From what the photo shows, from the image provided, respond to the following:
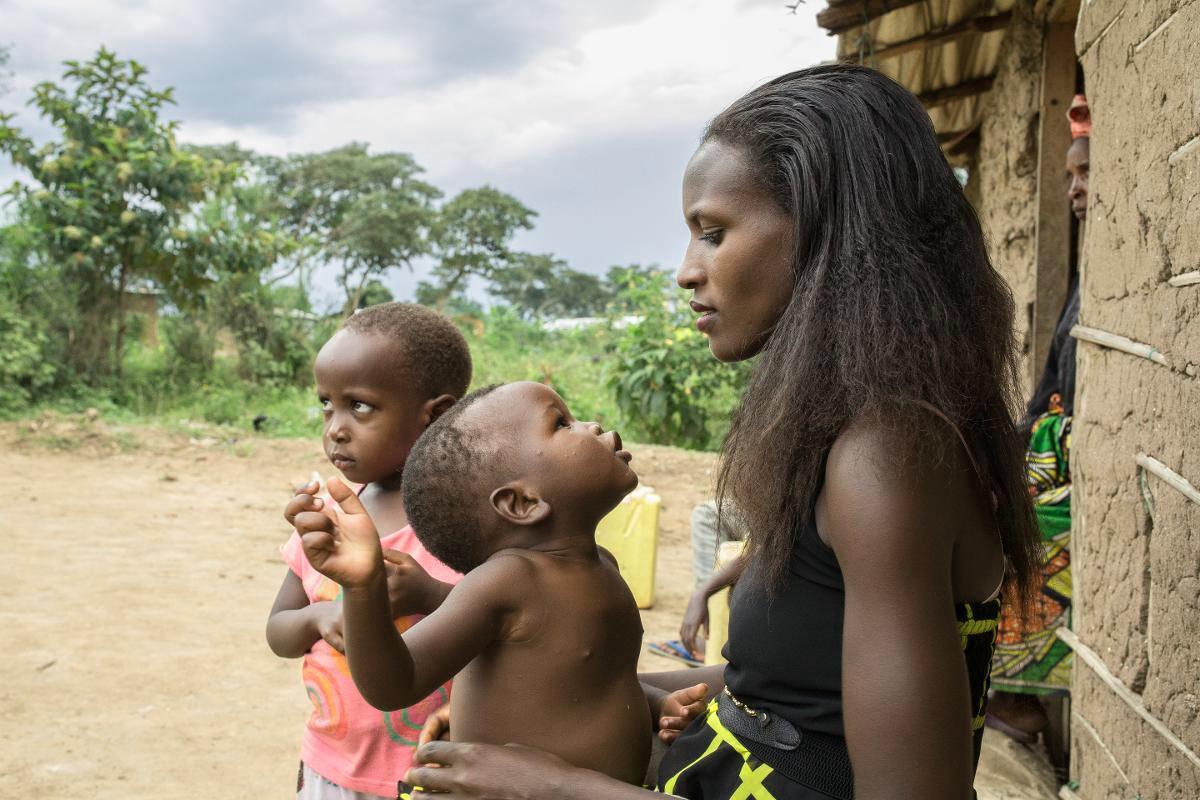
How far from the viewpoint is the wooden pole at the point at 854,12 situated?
155 inches

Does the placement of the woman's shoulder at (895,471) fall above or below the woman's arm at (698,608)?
above

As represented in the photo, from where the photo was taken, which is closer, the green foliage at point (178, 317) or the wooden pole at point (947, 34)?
the wooden pole at point (947, 34)

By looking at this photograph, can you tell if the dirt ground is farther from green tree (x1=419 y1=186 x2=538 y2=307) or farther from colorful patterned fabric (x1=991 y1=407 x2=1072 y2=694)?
green tree (x1=419 y1=186 x2=538 y2=307)

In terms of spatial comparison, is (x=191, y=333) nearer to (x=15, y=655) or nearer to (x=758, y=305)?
(x=15, y=655)

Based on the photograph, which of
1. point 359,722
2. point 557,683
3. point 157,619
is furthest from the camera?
point 157,619

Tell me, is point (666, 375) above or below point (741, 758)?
above

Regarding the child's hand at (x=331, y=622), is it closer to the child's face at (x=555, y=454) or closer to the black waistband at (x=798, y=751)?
the child's face at (x=555, y=454)

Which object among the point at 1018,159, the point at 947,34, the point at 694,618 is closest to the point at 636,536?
the point at 1018,159

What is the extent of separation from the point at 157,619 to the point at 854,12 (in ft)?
15.1

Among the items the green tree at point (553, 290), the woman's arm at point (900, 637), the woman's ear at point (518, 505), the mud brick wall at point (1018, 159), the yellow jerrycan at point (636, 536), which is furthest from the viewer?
the green tree at point (553, 290)

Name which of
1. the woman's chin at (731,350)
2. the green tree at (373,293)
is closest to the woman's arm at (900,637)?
the woman's chin at (731,350)

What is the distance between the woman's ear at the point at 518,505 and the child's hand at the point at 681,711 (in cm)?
40

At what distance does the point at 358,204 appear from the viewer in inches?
877

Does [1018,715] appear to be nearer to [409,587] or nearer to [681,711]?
[681,711]
